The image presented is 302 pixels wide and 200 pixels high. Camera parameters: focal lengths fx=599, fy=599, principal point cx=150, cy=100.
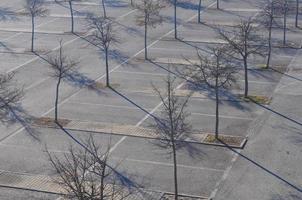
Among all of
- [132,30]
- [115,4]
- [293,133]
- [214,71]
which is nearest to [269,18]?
[132,30]

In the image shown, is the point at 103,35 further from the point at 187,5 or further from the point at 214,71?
the point at 187,5

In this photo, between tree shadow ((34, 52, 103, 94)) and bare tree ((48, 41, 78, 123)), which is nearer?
bare tree ((48, 41, 78, 123))

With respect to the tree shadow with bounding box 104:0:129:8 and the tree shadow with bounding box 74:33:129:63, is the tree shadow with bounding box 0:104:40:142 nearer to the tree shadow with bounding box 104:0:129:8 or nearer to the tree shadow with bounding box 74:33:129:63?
the tree shadow with bounding box 74:33:129:63

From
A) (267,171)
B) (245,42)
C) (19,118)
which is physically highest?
(245,42)

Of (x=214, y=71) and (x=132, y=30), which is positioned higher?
(x=214, y=71)

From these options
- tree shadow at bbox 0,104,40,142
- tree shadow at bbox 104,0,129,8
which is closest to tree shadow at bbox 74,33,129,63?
tree shadow at bbox 0,104,40,142

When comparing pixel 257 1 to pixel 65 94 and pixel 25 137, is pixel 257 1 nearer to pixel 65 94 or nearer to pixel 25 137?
pixel 65 94
